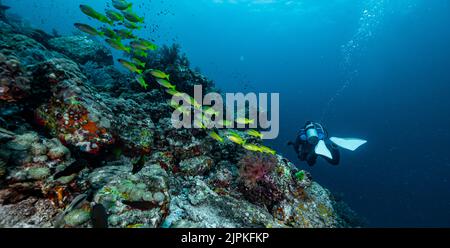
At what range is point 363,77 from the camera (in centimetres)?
7462

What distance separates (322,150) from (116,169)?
5.64 meters

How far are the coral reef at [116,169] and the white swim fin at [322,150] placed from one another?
91 centimetres

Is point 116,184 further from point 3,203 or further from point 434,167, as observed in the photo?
point 434,167

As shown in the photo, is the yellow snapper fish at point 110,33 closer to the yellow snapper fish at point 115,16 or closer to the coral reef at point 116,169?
the yellow snapper fish at point 115,16

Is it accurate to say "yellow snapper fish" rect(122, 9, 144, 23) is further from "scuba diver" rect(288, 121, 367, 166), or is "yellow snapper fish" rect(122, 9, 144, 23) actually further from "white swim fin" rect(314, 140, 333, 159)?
"white swim fin" rect(314, 140, 333, 159)

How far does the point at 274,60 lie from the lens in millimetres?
92812

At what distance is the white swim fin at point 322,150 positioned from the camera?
7.07m

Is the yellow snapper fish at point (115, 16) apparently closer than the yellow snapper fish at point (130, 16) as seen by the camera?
Yes

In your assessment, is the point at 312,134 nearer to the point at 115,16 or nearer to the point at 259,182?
the point at 259,182

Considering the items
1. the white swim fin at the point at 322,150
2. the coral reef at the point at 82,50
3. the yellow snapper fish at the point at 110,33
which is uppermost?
the coral reef at the point at 82,50
